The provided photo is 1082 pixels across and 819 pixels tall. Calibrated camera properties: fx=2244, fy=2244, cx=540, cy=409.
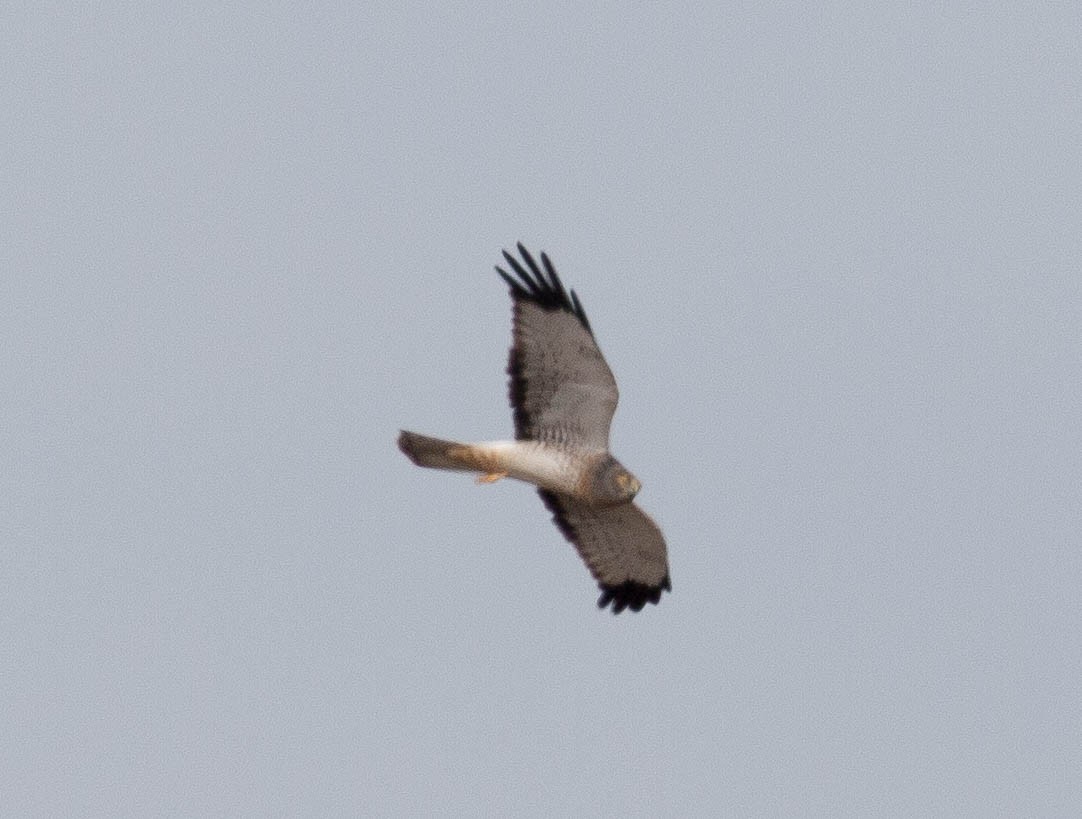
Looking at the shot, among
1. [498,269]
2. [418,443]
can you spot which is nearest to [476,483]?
[418,443]

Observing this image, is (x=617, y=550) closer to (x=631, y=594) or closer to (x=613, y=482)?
Answer: (x=631, y=594)

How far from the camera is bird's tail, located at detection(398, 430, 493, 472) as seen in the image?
49.9ft

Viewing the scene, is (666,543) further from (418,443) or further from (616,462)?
(418,443)

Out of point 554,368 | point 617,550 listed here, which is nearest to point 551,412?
point 554,368

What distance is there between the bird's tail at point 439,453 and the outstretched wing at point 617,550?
3.77ft

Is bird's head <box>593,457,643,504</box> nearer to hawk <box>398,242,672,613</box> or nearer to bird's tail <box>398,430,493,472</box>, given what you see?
hawk <box>398,242,672,613</box>

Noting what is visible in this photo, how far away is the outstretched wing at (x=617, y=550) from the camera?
16.2 meters

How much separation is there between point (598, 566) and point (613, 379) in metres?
1.90

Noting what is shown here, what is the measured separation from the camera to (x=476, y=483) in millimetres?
15406

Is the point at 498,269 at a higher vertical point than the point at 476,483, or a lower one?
higher

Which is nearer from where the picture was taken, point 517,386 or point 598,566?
point 517,386

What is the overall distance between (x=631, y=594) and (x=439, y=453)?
2.21 m

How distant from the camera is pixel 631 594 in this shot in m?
16.6

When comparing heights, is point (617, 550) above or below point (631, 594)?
above
